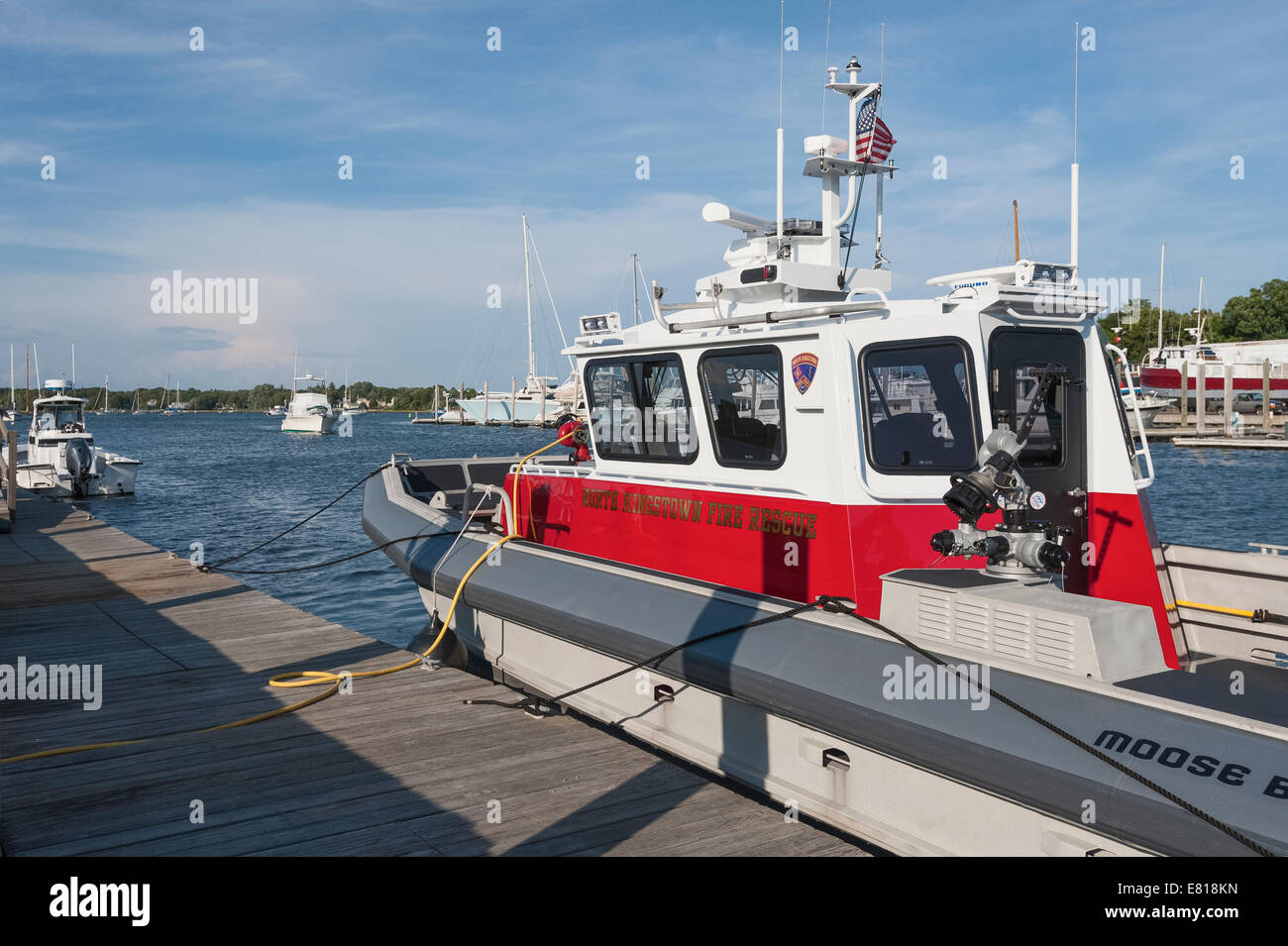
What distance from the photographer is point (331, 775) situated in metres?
4.99

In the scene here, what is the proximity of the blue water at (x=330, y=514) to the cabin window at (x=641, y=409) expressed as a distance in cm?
586

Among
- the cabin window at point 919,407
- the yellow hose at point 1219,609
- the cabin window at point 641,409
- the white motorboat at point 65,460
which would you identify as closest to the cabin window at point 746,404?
the cabin window at point 641,409

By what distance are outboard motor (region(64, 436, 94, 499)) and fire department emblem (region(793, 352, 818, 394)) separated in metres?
26.6

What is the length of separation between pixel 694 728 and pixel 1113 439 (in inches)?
104

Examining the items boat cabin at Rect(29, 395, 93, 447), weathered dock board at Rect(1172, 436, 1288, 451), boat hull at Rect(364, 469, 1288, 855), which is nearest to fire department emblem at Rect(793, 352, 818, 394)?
boat hull at Rect(364, 469, 1288, 855)

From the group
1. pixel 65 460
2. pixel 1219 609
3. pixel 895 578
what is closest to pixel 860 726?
pixel 895 578

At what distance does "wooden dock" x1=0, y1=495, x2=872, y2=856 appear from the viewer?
13.9 feet

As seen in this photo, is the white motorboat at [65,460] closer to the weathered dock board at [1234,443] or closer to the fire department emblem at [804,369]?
the fire department emblem at [804,369]

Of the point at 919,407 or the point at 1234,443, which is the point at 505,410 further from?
the point at 919,407

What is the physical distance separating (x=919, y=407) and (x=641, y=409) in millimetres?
1981

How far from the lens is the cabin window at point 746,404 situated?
17.0ft

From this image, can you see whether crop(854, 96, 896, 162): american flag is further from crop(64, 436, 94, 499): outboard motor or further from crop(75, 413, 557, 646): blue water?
crop(64, 436, 94, 499): outboard motor

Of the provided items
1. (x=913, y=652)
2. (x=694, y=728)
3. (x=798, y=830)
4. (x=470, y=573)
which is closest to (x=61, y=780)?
(x=470, y=573)
